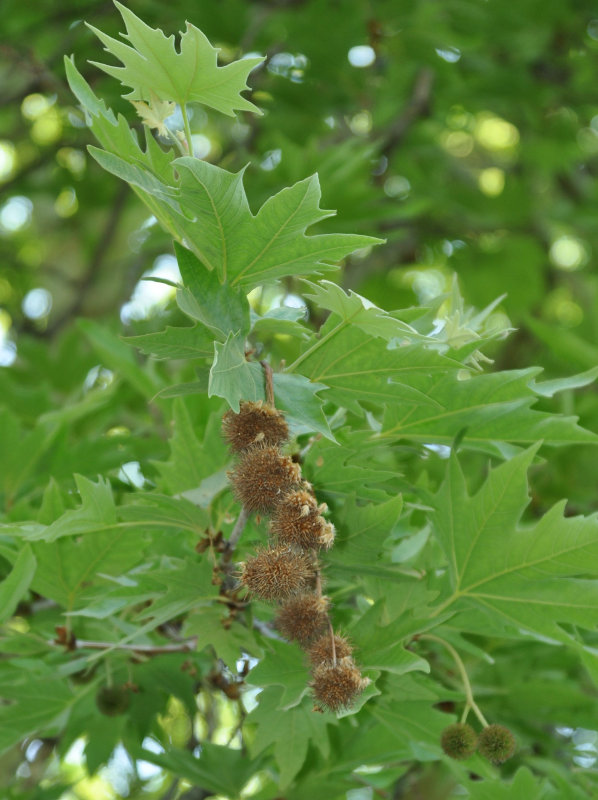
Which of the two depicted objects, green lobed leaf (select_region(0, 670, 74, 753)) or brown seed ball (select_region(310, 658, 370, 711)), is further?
green lobed leaf (select_region(0, 670, 74, 753))

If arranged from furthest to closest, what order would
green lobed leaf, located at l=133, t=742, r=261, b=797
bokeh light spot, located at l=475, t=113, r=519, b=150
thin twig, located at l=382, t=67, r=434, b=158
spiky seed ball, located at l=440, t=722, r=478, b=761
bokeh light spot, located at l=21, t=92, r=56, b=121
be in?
1. bokeh light spot, located at l=475, t=113, r=519, b=150
2. bokeh light spot, located at l=21, t=92, r=56, b=121
3. thin twig, located at l=382, t=67, r=434, b=158
4. green lobed leaf, located at l=133, t=742, r=261, b=797
5. spiky seed ball, located at l=440, t=722, r=478, b=761

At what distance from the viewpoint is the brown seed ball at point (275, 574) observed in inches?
51.6

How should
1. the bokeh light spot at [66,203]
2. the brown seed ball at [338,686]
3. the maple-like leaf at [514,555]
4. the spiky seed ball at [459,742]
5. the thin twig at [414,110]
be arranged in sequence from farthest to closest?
the bokeh light spot at [66,203] < the thin twig at [414,110] < the spiky seed ball at [459,742] < the maple-like leaf at [514,555] < the brown seed ball at [338,686]

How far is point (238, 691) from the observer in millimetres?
2139

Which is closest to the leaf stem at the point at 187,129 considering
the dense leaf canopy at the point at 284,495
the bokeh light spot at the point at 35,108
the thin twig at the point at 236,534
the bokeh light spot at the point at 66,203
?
the dense leaf canopy at the point at 284,495

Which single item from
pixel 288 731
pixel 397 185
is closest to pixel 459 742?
pixel 288 731

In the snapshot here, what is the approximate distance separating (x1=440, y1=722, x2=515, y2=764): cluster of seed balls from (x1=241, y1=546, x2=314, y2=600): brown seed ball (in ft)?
1.63

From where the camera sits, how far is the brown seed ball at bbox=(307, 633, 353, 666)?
1.37m

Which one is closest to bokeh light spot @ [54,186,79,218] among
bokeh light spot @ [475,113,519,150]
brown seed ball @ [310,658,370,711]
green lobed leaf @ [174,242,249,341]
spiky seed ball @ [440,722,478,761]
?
bokeh light spot @ [475,113,519,150]

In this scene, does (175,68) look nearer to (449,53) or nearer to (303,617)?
(303,617)

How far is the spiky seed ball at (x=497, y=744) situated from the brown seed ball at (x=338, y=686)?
15.5 inches

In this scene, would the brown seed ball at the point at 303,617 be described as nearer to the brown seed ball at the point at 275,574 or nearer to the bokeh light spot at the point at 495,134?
the brown seed ball at the point at 275,574

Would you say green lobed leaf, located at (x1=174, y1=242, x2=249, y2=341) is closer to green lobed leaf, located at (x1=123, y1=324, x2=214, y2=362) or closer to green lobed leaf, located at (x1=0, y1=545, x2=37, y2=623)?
green lobed leaf, located at (x1=123, y1=324, x2=214, y2=362)

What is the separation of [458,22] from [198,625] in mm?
3287
